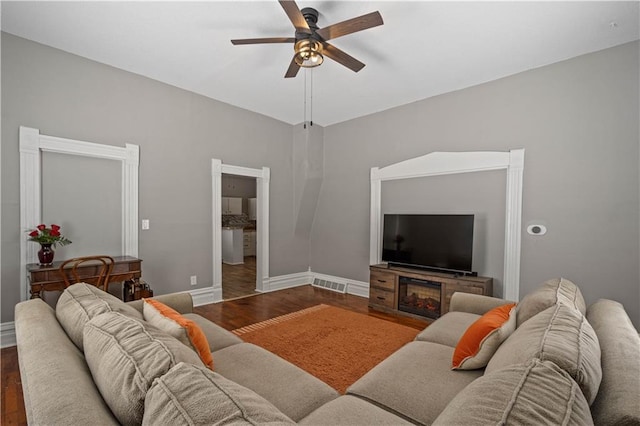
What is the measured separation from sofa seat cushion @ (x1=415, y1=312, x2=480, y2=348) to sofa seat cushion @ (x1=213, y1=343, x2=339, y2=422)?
0.95 meters

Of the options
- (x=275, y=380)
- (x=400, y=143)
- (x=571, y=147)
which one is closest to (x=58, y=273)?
(x=275, y=380)

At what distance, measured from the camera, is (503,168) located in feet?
12.4

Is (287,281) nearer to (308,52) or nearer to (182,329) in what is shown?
(308,52)

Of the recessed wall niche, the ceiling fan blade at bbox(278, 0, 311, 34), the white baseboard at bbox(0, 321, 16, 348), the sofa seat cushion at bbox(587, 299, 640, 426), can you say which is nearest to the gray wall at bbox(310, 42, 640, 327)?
the recessed wall niche

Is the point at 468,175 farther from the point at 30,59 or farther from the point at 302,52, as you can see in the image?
the point at 30,59

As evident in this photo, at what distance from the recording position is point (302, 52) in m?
2.64

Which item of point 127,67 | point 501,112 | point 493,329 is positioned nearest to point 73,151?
point 127,67

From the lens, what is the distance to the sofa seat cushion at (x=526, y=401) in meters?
0.70

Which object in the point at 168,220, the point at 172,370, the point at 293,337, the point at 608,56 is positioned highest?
the point at 608,56

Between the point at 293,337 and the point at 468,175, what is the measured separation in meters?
3.05

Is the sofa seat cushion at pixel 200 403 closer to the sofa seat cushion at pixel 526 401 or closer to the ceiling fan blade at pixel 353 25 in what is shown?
the sofa seat cushion at pixel 526 401

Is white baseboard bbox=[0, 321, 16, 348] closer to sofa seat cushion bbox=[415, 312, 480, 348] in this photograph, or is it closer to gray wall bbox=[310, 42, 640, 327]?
sofa seat cushion bbox=[415, 312, 480, 348]

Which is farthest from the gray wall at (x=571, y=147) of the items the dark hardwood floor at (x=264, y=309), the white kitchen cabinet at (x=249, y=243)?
the white kitchen cabinet at (x=249, y=243)

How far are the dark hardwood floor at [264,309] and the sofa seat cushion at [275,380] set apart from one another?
1.88 meters
